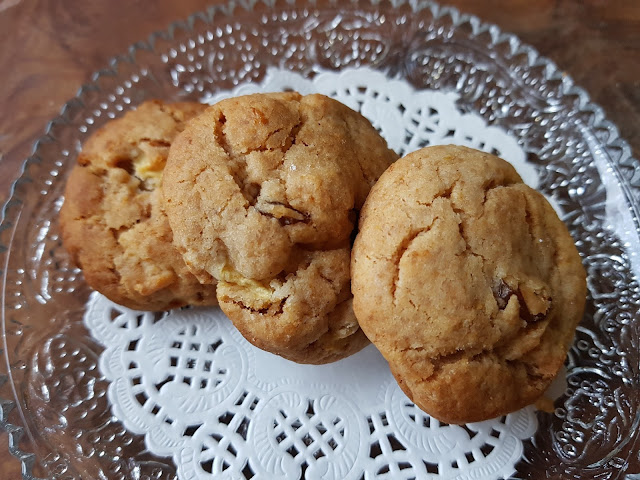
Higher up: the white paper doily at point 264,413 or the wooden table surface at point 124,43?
the wooden table surface at point 124,43

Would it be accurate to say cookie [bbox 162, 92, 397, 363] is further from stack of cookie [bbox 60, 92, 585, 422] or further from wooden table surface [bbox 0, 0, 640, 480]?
wooden table surface [bbox 0, 0, 640, 480]

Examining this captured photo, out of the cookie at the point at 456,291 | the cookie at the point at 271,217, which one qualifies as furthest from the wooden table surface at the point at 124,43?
the cookie at the point at 271,217

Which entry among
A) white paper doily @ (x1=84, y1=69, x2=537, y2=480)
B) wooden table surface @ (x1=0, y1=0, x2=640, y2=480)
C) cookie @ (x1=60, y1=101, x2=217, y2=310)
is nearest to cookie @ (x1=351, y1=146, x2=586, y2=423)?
white paper doily @ (x1=84, y1=69, x2=537, y2=480)

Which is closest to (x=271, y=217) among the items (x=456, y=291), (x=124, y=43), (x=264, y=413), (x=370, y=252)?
(x=370, y=252)

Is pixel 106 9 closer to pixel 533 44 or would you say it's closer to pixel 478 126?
pixel 478 126

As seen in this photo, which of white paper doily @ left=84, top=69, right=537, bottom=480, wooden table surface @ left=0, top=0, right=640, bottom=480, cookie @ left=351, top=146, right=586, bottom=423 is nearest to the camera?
cookie @ left=351, top=146, right=586, bottom=423

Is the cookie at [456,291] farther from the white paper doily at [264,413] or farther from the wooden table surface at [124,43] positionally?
the wooden table surface at [124,43]

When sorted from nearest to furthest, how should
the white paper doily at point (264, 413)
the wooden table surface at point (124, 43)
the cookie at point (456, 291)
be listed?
the cookie at point (456, 291) < the white paper doily at point (264, 413) < the wooden table surface at point (124, 43)
